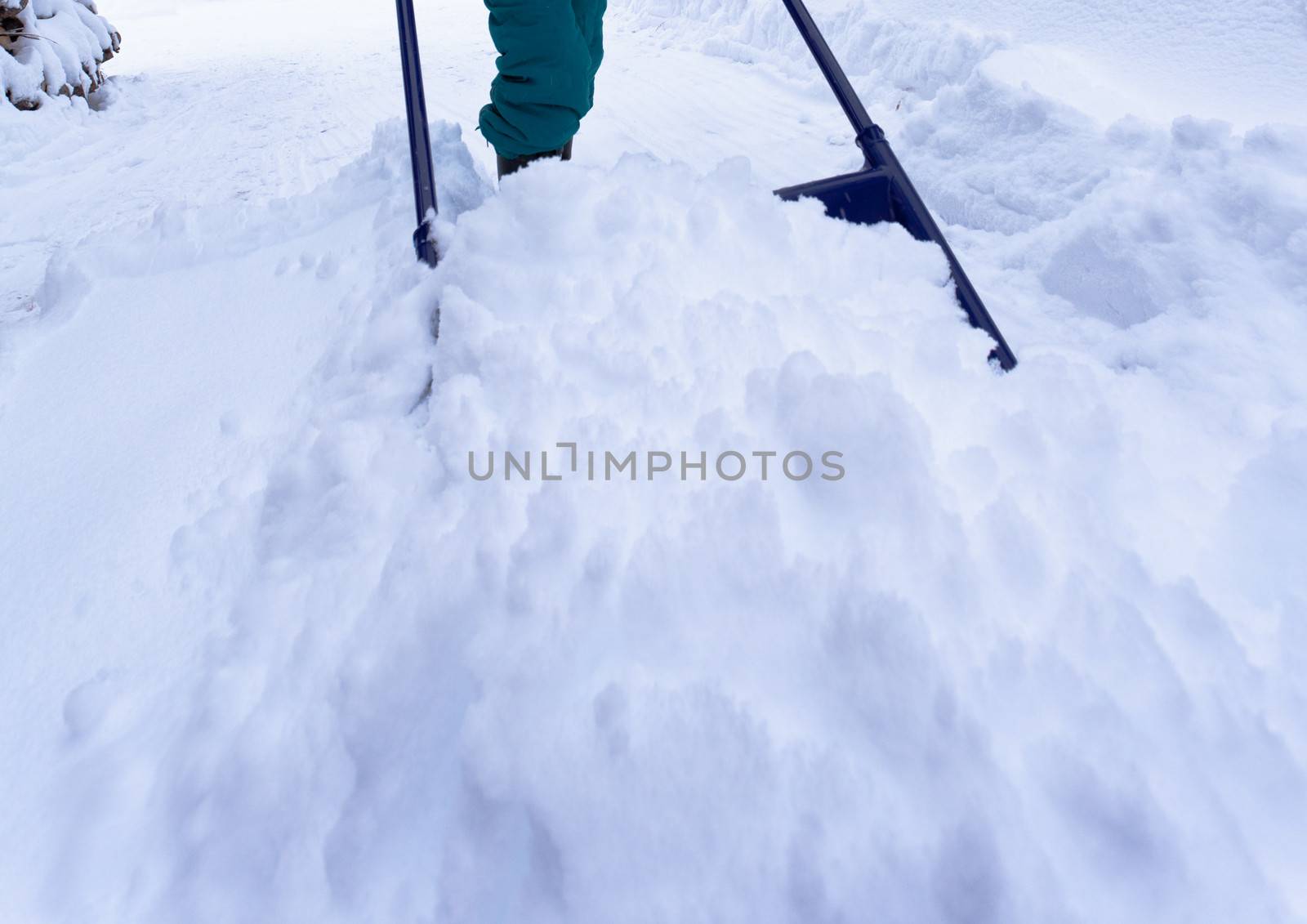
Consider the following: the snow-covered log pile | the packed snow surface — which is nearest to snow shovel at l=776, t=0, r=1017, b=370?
the packed snow surface

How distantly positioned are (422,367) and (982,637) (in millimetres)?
910

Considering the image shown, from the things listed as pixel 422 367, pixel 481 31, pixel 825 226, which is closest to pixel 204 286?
pixel 422 367

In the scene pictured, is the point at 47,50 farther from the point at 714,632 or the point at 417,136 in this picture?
the point at 714,632

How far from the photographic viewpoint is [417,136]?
55.0 inches

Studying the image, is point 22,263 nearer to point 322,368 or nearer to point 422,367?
point 322,368

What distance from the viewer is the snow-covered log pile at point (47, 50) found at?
3.73 meters

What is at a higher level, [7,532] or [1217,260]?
[1217,260]

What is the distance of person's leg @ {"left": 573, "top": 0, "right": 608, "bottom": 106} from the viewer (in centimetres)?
145

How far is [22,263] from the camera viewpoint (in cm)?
223

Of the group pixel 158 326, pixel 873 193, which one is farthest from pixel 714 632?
pixel 158 326

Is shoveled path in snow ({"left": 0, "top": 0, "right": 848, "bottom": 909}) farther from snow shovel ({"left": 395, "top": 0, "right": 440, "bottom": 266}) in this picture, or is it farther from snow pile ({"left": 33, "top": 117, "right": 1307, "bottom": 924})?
snow shovel ({"left": 395, "top": 0, "right": 440, "bottom": 266})

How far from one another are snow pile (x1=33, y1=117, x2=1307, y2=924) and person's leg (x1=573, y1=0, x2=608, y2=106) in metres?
0.40

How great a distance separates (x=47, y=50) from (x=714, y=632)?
523 centimetres

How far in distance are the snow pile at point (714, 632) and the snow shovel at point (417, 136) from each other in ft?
0.48
